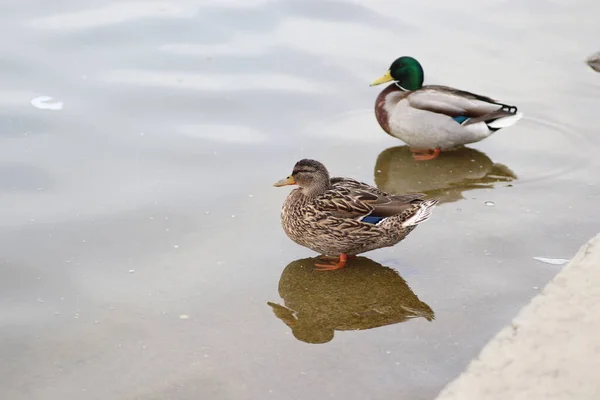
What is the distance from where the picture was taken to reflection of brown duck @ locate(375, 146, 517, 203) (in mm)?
6609

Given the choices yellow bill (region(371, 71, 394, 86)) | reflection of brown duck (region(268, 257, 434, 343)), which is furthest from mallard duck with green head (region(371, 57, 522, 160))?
reflection of brown duck (region(268, 257, 434, 343))

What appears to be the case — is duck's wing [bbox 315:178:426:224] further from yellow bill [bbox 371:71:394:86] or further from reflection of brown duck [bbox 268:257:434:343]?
yellow bill [bbox 371:71:394:86]

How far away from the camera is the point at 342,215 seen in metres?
5.39

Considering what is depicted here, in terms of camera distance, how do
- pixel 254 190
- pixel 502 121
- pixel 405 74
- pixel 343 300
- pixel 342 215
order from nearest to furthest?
pixel 343 300, pixel 342 215, pixel 254 190, pixel 502 121, pixel 405 74

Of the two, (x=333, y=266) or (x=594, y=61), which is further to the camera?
(x=594, y=61)

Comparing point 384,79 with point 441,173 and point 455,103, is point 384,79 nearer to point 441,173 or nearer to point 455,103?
point 455,103

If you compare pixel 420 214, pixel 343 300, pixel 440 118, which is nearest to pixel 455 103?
pixel 440 118

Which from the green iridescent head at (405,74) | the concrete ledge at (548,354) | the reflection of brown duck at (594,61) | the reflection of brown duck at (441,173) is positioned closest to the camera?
the concrete ledge at (548,354)

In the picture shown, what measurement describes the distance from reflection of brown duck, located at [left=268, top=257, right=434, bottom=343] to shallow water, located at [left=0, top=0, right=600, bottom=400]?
0.02 m

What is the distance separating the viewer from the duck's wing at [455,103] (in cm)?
721

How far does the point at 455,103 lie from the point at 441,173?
67 cm

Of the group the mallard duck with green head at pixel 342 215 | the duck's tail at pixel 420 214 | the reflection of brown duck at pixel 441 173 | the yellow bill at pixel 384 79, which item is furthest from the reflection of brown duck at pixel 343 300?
the yellow bill at pixel 384 79

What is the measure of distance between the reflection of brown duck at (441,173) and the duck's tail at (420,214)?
2.69 ft

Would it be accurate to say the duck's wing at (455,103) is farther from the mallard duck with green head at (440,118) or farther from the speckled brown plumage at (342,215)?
the speckled brown plumage at (342,215)
